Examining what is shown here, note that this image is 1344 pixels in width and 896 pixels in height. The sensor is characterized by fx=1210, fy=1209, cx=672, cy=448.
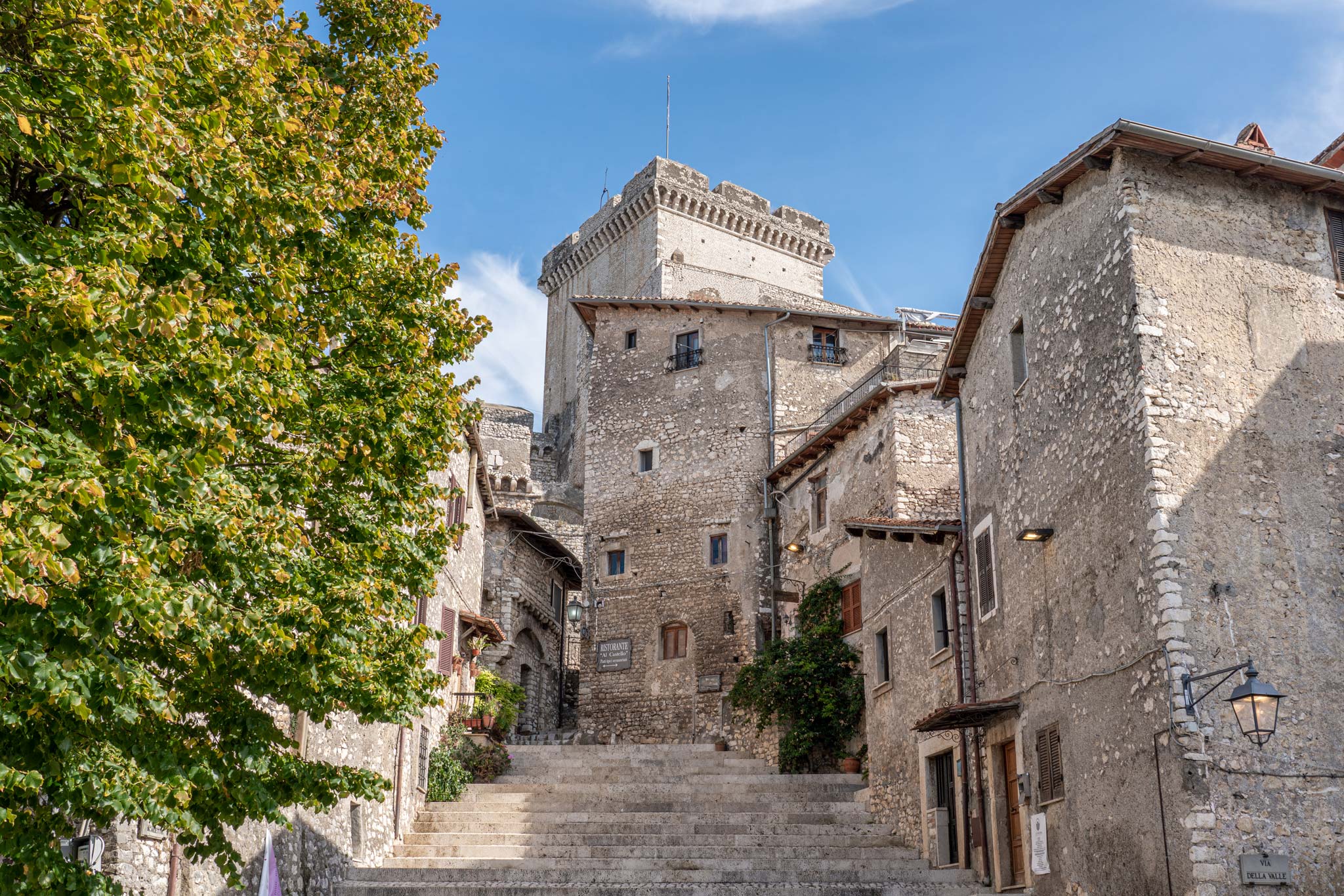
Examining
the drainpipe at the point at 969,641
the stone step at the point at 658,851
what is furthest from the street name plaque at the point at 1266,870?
the stone step at the point at 658,851

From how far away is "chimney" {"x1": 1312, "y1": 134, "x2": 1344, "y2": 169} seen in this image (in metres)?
15.5

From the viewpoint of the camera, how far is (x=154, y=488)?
23.6ft

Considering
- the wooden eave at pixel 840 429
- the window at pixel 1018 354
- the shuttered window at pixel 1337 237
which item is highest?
the wooden eave at pixel 840 429

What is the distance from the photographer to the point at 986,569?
16469 mm

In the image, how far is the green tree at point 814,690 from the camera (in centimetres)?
2383

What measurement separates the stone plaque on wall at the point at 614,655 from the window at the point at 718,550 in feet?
9.96

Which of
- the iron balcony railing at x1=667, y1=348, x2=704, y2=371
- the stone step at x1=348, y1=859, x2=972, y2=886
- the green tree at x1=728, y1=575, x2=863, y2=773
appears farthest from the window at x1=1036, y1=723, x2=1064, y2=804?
the iron balcony railing at x1=667, y1=348, x2=704, y2=371

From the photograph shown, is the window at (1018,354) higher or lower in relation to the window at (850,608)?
higher

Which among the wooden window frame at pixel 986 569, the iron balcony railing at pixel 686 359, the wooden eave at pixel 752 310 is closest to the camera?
the wooden window frame at pixel 986 569

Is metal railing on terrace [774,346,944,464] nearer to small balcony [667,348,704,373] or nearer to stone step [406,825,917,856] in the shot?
small balcony [667,348,704,373]

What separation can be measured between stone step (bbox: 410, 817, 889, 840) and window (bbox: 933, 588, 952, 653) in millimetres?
3580

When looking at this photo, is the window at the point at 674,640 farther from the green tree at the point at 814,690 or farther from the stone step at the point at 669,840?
the stone step at the point at 669,840

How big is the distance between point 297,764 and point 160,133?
190 inches

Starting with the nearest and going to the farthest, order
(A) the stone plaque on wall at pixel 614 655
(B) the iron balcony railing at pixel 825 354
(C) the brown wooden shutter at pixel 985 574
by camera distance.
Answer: (C) the brown wooden shutter at pixel 985 574, (A) the stone plaque on wall at pixel 614 655, (B) the iron balcony railing at pixel 825 354
